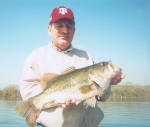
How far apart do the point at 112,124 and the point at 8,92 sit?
41843mm

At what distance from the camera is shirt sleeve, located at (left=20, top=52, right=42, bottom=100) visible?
148 inches

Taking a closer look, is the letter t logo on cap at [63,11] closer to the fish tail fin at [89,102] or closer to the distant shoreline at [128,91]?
the fish tail fin at [89,102]

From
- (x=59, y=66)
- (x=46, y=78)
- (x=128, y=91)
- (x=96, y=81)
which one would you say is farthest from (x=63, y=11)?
(x=128, y=91)

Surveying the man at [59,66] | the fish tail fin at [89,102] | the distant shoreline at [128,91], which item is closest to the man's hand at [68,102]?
the man at [59,66]

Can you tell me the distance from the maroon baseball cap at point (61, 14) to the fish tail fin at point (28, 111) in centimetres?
180

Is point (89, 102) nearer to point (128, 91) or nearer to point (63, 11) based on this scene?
point (63, 11)

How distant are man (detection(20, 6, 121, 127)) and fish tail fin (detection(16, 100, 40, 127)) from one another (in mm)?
142

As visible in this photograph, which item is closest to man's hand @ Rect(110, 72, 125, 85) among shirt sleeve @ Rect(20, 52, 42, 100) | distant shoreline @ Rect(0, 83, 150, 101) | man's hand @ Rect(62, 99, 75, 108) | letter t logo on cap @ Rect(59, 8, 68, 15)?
man's hand @ Rect(62, 99, 75, 108)

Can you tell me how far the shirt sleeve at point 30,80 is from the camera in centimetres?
377

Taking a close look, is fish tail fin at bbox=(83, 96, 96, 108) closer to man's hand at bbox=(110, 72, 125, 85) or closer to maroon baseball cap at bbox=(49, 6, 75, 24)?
man's hand at bbox=(110, 72, 125, 85)

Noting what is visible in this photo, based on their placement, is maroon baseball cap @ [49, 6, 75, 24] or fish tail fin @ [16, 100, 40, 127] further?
maroon baseball cap @ [49, 6, 75, 24]

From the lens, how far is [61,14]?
13.4ft

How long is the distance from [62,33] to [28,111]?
163cm

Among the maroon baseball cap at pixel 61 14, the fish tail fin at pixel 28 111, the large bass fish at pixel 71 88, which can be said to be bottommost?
the fish tail fin at pixel 28 111
